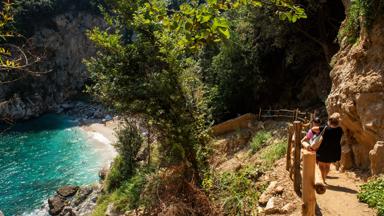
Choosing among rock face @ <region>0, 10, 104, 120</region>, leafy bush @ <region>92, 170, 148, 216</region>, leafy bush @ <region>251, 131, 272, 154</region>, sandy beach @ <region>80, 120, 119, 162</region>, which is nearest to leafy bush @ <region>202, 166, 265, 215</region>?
leafy bush @ <region>92, 170, 148, 216</region>

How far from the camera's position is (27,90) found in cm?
7025

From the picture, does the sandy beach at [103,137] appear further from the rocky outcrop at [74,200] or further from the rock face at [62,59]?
the rock face at [62,59]

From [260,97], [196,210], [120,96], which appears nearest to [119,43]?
[120,96]

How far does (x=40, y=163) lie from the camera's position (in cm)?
3938

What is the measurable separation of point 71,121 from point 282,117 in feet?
148

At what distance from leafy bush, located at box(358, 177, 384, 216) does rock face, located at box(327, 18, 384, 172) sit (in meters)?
0.74

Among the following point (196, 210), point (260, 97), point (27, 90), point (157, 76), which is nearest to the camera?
point (196, 210)

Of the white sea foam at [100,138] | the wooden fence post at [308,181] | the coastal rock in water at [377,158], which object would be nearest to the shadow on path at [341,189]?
the coastal rock in water at [377,158]

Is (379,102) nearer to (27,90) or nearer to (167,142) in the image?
(167,142)

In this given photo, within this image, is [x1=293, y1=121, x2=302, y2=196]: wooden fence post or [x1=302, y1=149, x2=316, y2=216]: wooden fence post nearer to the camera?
[x1=302, y1=149, x2=316, y2=216]: wooden fence post

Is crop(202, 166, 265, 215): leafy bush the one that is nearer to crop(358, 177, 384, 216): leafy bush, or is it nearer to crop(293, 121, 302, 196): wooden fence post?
crop(293, 121, 302, 196): wooden fence post

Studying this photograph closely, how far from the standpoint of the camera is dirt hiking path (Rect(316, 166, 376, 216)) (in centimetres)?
860

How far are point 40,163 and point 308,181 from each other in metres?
38.0

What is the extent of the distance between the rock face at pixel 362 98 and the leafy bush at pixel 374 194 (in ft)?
2.44
